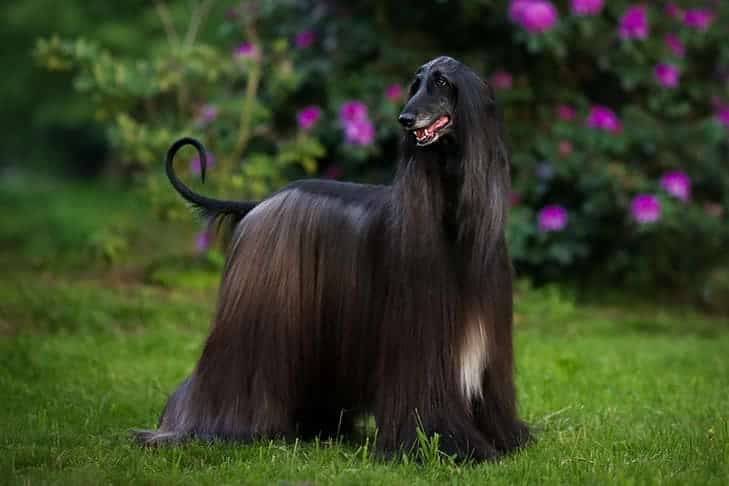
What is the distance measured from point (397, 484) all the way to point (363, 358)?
633 millimetres

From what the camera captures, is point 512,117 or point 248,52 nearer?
point 248,52

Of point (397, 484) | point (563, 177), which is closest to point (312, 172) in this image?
point (563, 177)

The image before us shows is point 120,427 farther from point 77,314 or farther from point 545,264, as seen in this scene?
point 545,264

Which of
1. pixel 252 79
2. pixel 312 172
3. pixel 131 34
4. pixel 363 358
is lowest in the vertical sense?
pixel 363 358

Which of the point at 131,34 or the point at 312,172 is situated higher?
the point at 131,34

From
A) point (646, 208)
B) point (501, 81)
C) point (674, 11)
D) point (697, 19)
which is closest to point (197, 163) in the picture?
point (501, 81)

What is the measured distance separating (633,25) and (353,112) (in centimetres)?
206

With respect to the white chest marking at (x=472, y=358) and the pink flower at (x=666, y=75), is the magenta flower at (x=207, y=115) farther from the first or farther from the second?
the white chest marking at (x=472, y=358)

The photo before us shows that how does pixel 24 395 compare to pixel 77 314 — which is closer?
pixel 24 395

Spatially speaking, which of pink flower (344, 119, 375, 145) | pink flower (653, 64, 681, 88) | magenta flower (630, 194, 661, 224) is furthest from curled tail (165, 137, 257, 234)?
pink flower (653, 64, 681, 88)

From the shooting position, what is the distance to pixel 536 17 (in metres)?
7.74

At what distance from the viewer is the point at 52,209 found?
478 inches

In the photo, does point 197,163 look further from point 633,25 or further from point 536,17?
point 633,25

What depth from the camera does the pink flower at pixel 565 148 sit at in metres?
8.23
